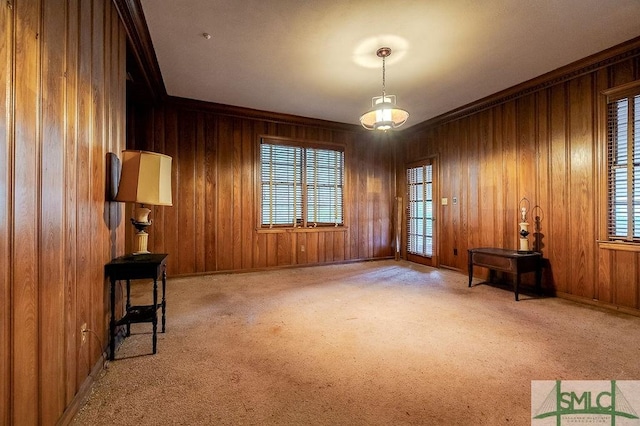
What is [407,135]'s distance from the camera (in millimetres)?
6500

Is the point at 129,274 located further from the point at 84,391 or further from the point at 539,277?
the point at 539,277

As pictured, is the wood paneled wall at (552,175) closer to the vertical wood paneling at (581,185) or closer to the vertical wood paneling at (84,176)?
the vertical wood paneling at (581,185)

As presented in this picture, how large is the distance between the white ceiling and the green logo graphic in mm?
2930

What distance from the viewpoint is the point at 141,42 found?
10.2 ft

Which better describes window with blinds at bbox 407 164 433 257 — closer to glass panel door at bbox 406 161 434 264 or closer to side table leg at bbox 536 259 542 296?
glass panel door at bbox 406 161 434 264

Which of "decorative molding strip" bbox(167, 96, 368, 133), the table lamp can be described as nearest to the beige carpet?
the table lamp

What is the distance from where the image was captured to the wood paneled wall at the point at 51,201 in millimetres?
1177

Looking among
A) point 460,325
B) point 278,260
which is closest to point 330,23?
point 460,325

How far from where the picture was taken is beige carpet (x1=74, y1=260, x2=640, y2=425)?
5.56ft

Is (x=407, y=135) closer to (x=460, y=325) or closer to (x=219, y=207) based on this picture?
(x=219, y=207)

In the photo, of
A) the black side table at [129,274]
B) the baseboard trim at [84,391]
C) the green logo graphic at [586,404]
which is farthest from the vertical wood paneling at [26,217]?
the green logo graphic at [586,404]

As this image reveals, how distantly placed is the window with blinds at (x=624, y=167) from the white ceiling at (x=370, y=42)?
716mm

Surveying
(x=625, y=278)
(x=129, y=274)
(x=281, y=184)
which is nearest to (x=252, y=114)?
(x=281, y=184)

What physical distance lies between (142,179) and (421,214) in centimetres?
519
